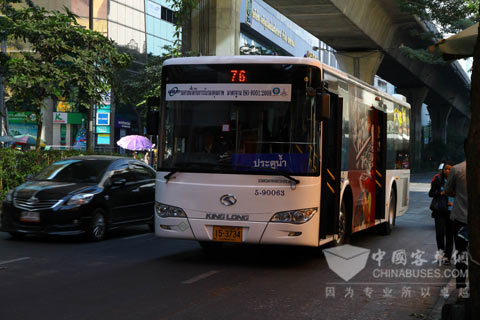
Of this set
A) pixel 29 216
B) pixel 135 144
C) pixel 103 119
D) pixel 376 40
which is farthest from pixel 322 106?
pixel 103 119

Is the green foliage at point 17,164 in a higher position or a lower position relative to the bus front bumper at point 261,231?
higher

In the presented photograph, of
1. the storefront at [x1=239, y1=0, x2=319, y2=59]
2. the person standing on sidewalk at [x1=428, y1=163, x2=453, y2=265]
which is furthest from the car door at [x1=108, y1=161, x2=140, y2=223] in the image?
the storefront at [x1=239, y1=0, x2=319, y2=59]

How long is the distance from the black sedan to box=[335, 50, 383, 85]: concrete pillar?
27.0 metres

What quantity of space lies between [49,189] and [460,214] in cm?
781

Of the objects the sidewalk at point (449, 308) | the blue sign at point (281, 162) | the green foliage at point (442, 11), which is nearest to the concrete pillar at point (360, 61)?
the green foliage at point (442, 11)

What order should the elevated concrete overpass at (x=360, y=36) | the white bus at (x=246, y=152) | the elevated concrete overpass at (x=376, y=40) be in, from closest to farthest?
the white bus at (x=246, y=152) → the elevated concrete overpass at (x=360, y=36) → the elevated concrete overpass at (x=376, y=40)

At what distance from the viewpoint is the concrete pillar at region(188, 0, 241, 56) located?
75.0 ft

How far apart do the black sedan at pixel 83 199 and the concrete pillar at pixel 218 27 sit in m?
8.50

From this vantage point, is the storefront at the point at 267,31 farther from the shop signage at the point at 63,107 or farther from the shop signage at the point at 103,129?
the shop signage at the point at 63,107

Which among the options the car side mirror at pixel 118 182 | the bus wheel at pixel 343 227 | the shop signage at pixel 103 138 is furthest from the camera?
the shop signage at pixel 103 138

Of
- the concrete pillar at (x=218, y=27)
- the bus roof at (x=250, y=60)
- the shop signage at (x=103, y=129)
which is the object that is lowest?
the shop signage at (x=103, y=129)

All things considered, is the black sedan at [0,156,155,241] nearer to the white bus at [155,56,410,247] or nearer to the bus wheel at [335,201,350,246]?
the white bus at [155,56,410,247]

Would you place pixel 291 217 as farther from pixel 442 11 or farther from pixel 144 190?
pixel 442 11

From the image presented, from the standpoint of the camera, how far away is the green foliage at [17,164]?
1836 cm
